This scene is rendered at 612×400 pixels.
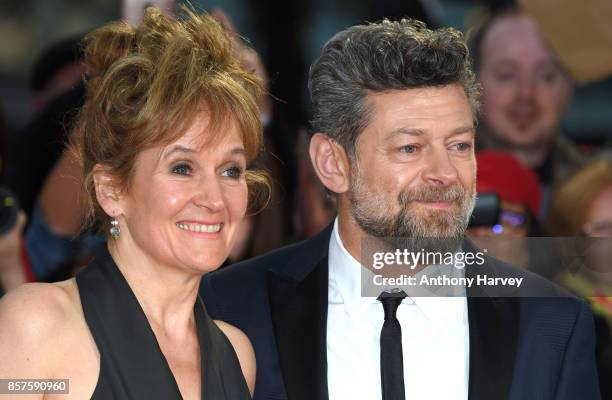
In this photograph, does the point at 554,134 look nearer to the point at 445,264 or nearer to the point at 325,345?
the point at 445,264

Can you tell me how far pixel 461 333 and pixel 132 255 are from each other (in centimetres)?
91

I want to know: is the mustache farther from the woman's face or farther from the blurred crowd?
the blurred crowd

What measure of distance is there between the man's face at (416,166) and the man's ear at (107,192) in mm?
753

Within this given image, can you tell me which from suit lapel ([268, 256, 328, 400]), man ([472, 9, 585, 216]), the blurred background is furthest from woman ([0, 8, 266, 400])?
man ([472, 9, 585, 216])

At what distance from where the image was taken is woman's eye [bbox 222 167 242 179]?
271 cm

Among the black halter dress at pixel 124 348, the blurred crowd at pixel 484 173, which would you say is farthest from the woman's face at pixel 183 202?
the blurred crowd at pixel 484 173

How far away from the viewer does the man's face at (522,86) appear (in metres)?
4.70

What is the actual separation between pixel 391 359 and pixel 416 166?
0.52m

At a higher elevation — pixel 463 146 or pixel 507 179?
pixel 507 179

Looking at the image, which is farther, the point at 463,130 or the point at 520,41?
the point at 520,41

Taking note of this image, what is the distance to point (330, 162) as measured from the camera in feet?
10.8

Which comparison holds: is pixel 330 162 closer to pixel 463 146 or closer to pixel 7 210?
pixel 463 146

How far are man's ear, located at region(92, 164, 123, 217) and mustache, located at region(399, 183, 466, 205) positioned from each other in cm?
80

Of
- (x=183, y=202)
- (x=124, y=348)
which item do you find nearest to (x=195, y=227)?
(x=183, y=202)
